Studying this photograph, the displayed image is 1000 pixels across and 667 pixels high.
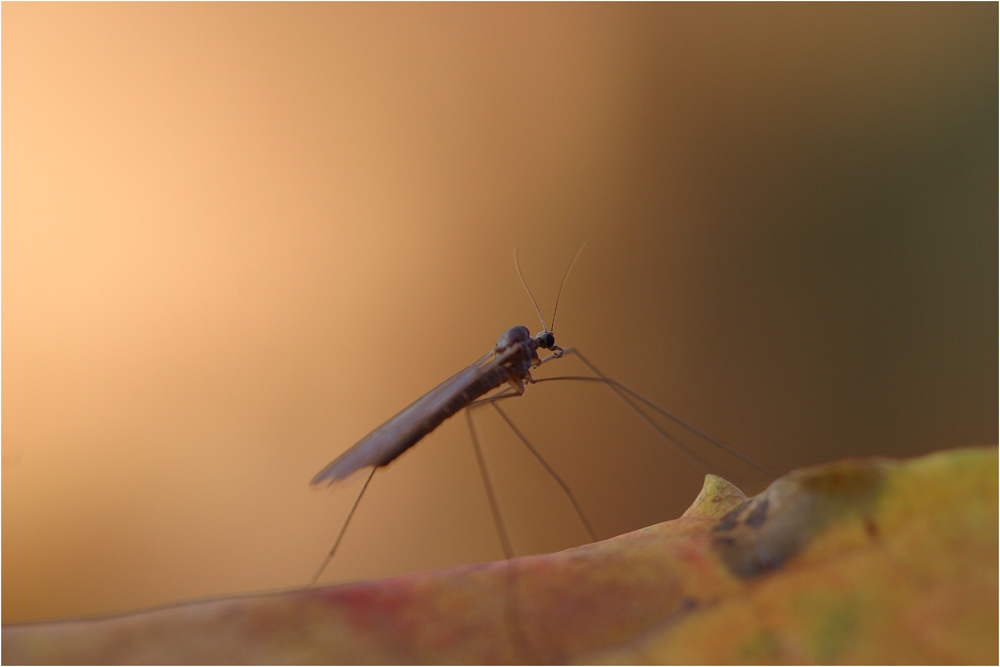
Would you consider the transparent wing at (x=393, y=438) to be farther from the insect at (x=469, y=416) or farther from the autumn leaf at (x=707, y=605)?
the autumn leaf at (x=707, y=605)

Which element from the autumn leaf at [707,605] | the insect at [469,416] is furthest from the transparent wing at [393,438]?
the autumn leaf at [707,605]

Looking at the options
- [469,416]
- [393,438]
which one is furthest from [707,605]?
[469,416]

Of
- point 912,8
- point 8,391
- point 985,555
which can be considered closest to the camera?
point 985,555

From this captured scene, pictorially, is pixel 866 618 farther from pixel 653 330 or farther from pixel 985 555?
pixel 653 330

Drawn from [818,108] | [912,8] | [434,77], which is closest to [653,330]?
[818,108]

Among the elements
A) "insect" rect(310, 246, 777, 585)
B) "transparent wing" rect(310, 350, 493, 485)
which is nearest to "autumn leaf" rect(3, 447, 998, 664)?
"insect" rect(310, 246, 777, 585)

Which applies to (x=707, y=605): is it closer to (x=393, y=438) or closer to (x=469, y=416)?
(x=393, y=438)

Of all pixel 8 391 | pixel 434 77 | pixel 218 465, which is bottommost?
A: pixel 218 465

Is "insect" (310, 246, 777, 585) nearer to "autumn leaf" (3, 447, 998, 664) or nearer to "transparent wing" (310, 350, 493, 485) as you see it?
"transparent wing" (310, 350, 493, 485)
